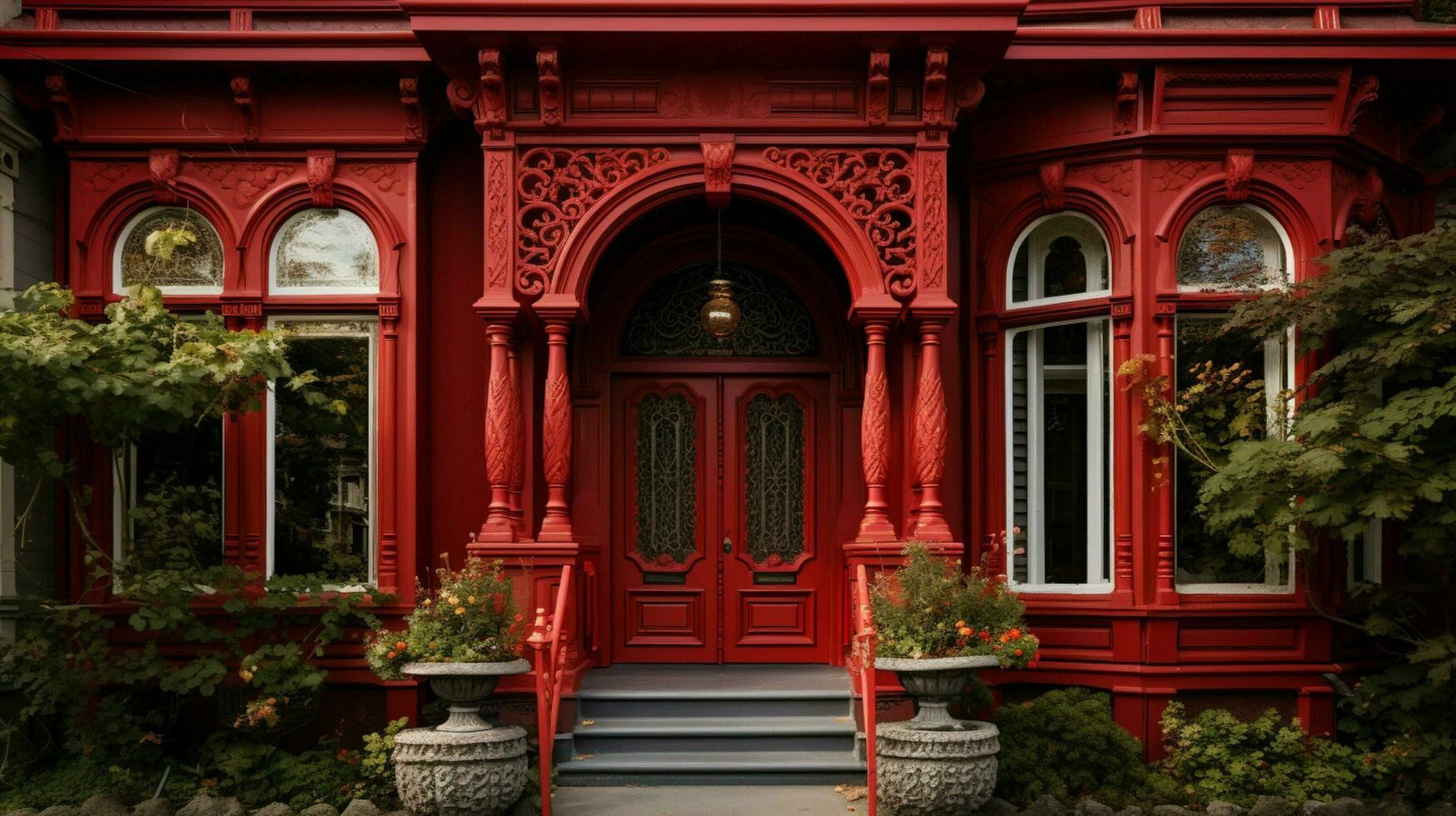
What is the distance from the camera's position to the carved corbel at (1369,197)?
9.50 meters

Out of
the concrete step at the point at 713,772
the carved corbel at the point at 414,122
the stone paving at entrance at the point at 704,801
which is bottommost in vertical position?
the stone paving at entrance at the point at 704,801

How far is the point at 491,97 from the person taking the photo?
8820mm

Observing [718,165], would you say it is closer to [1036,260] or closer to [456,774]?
[1036,260]

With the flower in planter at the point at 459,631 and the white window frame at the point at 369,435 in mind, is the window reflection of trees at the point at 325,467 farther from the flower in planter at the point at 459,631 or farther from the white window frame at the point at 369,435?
the flower in planter at the point at 459,631

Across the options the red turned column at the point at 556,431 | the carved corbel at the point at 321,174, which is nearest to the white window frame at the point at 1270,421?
the red turned column at the point at 556,431

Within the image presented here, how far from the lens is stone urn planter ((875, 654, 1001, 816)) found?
7.30 metres

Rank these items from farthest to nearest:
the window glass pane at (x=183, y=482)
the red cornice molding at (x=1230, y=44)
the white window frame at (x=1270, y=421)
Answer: the window glass pane at (x=183, y=482) → the white window frame at (x=1270, y=421) → the red cornice molding at (x=1230, y=44)

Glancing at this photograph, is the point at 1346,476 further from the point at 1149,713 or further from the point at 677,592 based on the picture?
the point at 677,592

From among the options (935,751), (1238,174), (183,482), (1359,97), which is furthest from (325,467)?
(1359,97)

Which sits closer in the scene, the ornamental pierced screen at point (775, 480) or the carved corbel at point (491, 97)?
A: the carved corbel at point (491, 97)

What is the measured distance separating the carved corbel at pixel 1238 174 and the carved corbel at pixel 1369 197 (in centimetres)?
90

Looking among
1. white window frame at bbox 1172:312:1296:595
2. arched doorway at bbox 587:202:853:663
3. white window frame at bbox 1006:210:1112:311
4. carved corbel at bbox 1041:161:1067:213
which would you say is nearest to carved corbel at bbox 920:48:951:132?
carved corbel at bbox 1041:161:1067:213

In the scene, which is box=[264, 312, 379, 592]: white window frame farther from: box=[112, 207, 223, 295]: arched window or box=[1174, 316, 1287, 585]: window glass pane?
box=[1174, 316, 1287, 585]: window glass pane

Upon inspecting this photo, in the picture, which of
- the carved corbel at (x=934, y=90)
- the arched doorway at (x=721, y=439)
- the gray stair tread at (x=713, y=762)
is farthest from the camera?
the arched doorway at (x=721, y=439)
